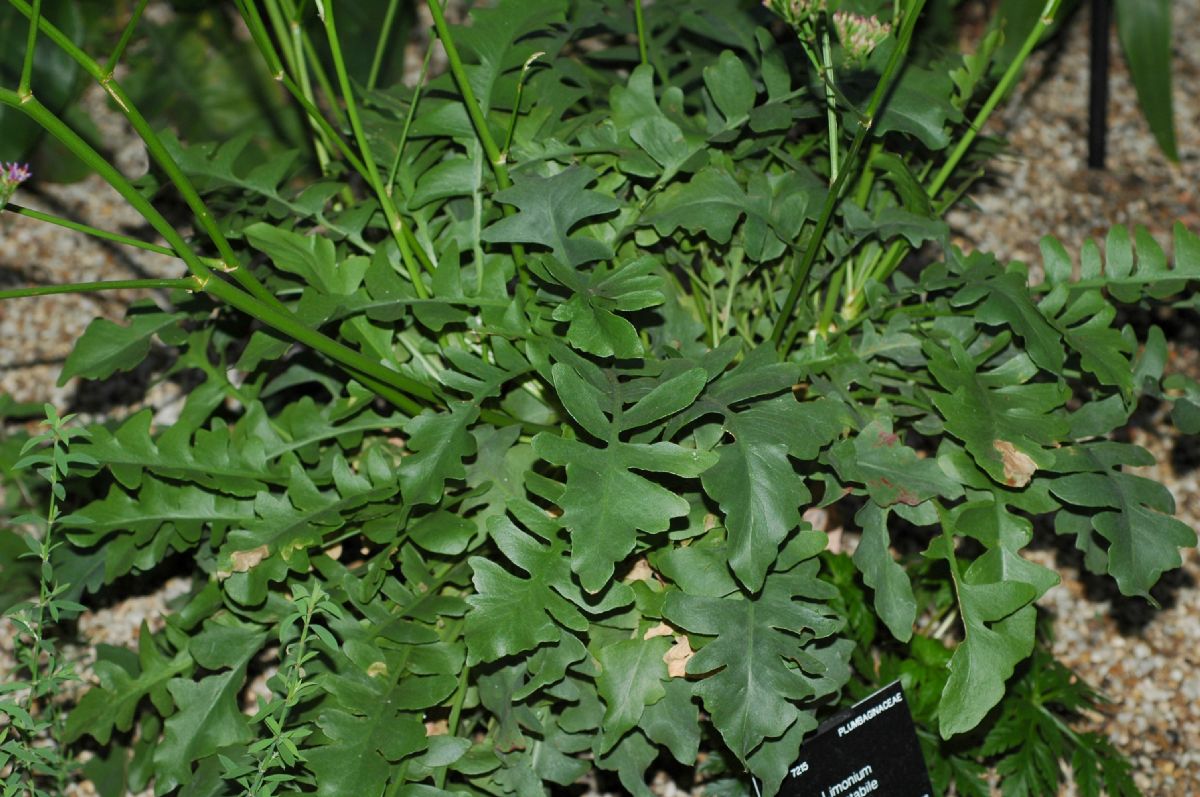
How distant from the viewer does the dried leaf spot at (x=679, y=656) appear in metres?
1.26

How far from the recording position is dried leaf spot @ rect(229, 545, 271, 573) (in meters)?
1.28

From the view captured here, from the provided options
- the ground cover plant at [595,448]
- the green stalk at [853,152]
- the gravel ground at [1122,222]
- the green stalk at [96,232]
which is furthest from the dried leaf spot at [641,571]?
the gravel ground at [1122,222]

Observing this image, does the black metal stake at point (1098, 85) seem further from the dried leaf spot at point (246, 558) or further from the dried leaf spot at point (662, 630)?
the dried leaf spot at point (246, 558)

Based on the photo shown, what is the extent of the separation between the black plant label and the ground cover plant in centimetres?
4

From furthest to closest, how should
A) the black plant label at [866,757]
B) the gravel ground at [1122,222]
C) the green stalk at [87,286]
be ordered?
the gravel ground at [1122,222], the black plant label at [866,757], the green stalk at [87,286]

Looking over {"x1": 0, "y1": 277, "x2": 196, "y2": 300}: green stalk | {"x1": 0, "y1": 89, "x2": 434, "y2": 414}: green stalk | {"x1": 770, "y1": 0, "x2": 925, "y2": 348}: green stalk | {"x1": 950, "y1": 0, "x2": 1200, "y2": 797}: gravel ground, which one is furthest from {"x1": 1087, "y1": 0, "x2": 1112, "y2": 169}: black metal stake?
{"x1": 0, "y1": 277, "x2": 196, "y2": 300}: green stalk

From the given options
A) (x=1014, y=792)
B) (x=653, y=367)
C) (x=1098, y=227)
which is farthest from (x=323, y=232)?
(x=1098, y=227)

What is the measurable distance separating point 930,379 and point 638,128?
16.5 inches

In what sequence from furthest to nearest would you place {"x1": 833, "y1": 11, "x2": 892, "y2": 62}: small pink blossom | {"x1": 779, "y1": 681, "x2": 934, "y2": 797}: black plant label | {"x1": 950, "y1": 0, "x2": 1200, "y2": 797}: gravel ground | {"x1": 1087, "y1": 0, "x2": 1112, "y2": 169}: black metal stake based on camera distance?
{"x1": 1087, "y1": 0, "x2": 1112, "y2": 169}: black metal stake → {"x1": 950, "y1": 0, "x2": 1200, "y2": 797}: gravel ground → {"x1": 779, "y1": 681, "x2": 934, "y2": 797}: black plant label → {"x1": 833, "y1": 11, "x2": 892, "y2": 62}: small pink blossom

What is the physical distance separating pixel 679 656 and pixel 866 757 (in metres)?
0.24

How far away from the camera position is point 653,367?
1.27 metres

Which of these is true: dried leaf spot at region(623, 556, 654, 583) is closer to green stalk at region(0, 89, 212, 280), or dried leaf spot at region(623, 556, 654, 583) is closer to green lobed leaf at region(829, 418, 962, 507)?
green lobed leaf at region(829, 418, 962, 507)

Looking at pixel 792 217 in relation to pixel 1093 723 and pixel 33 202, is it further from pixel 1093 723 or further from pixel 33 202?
pixel 33 202

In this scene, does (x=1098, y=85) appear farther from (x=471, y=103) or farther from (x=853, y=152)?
(x=471, y=103)
